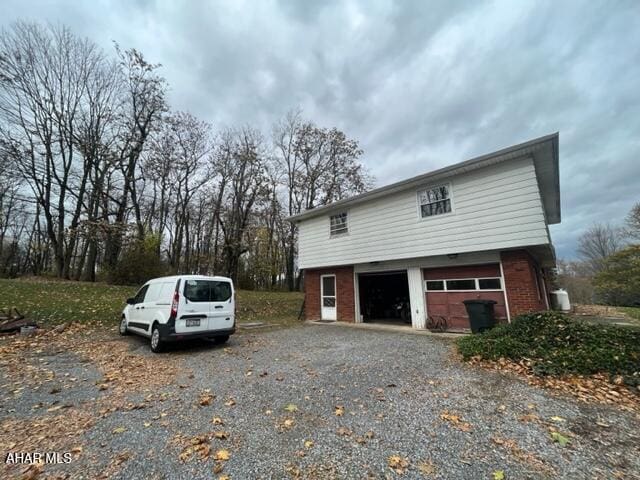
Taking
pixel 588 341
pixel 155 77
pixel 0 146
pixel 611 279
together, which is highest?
pixel 155 77

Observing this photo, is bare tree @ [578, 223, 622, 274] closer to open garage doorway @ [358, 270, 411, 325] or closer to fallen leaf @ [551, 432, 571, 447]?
open garage doorway @ [358, 270, 411, 325]

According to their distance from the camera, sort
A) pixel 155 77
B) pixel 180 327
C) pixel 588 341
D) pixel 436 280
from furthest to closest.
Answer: pixel 155 77 → pixel 436 280 → pixel 180 327 → pixel 588 341

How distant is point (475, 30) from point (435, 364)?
1045cm

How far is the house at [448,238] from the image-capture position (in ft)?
24.7

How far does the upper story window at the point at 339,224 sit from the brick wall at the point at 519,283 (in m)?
5.95

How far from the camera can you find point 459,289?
29.5ft

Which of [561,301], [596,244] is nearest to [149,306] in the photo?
[561,301]

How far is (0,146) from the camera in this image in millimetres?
14570

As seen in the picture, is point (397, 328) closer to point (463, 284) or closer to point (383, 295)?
point (463, 284)

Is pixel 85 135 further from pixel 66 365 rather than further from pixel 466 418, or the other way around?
pixel 466 418

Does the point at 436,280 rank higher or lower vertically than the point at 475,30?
lower

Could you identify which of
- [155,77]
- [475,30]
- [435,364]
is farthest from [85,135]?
[435,364]

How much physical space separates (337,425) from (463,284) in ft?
24.5

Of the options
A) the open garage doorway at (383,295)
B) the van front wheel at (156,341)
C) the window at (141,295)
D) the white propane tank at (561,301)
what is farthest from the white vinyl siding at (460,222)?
the white propane tank at (561,301)
